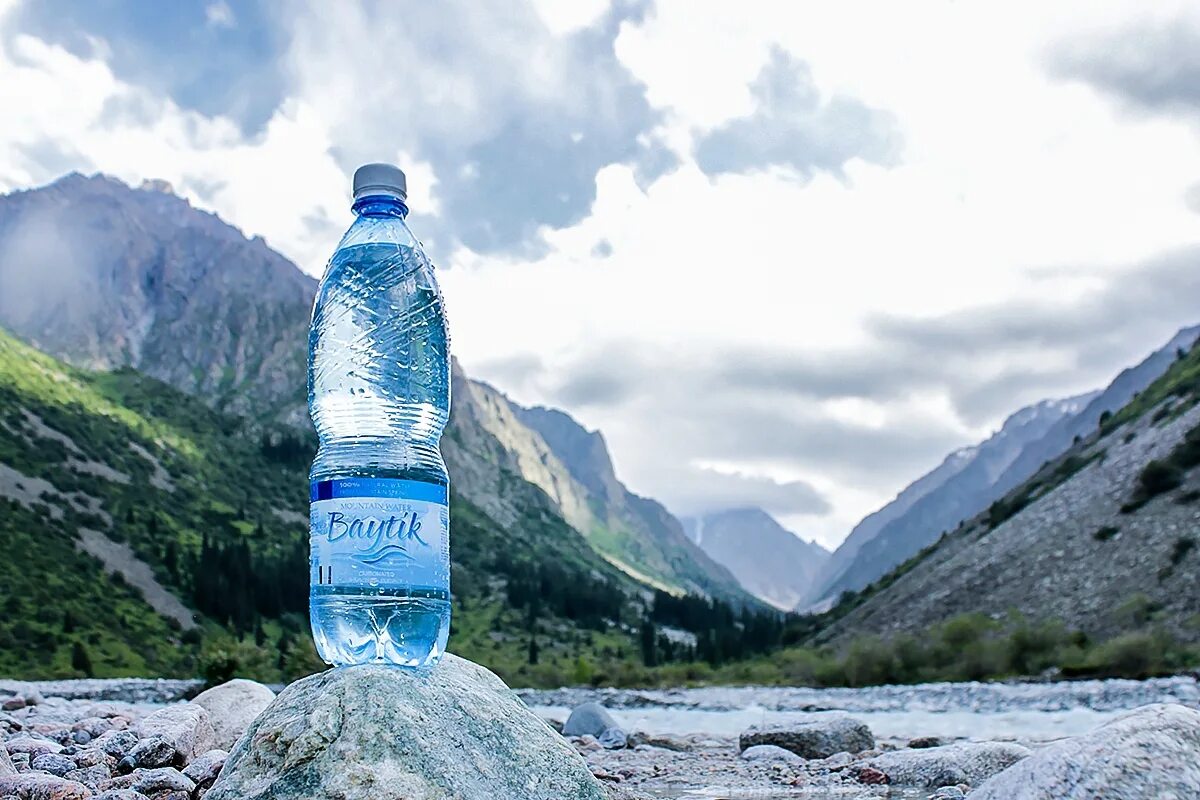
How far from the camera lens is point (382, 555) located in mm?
5082

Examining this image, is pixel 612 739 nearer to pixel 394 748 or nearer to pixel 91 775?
pixel 91 775

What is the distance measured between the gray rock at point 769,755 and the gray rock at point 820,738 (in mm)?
246

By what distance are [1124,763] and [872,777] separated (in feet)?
16.2

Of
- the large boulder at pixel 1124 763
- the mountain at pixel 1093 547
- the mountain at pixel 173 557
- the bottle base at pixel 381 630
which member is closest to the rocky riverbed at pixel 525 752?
the large boulder at pixel 1124 763

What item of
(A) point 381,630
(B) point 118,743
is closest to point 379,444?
(A) point 381,630

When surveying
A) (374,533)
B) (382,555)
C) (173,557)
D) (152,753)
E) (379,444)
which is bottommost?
(152,753)

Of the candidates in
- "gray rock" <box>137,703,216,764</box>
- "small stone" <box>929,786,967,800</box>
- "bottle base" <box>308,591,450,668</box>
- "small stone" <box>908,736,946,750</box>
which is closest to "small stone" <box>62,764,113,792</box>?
"gray rock" <box>137,703,216,764</box>

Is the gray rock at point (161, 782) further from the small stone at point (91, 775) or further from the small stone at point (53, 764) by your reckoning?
the small stone at point (53, 764)

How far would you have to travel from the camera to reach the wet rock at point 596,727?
613 inches

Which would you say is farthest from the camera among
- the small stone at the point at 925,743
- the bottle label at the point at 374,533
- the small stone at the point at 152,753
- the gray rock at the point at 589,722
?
the gray rock at the point at 589,722

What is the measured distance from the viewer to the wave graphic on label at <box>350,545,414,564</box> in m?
5.07

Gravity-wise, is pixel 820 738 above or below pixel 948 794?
above

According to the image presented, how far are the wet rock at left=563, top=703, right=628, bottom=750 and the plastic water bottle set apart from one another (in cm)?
976

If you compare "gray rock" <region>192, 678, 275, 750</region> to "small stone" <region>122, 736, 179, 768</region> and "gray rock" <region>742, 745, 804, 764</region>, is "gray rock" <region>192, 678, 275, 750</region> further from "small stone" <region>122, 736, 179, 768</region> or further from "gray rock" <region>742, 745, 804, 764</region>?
"gray rock" <region>742, 745, 804, 764</region>
